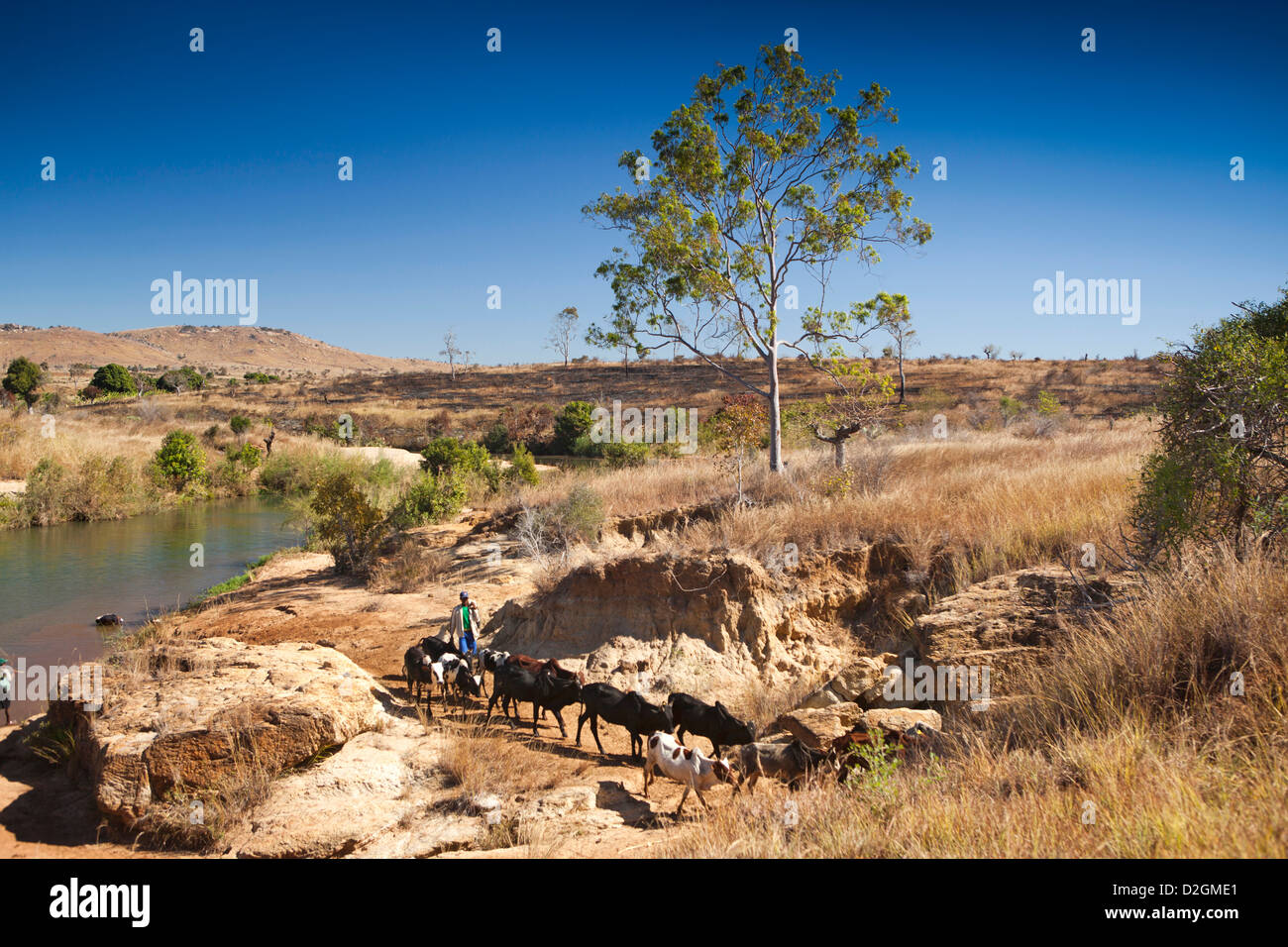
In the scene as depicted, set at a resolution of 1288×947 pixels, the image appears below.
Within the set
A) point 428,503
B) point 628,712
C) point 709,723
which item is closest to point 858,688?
point 709,723

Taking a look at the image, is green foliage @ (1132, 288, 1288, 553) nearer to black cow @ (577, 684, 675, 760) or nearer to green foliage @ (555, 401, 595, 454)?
black cow @ (577, 684, 675, 760)

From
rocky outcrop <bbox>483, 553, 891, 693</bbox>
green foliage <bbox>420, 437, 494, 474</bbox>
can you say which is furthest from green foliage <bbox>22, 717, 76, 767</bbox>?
green foliage <bbox>420, 437, 494, 474</bbox>

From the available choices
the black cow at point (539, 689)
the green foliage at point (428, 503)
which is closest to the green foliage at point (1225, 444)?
the black cow at point (539, 689)

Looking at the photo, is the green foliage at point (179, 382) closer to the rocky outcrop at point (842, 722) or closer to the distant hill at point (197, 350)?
the distant hill at point (197, 350)

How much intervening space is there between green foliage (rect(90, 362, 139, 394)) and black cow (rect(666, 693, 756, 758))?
6266 centimetres

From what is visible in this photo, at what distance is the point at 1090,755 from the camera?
3830 millimetres

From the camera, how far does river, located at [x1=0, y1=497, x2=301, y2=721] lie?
12.7 m

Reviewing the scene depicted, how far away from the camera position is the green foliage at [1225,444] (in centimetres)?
559

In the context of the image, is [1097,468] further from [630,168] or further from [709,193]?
[630,168]

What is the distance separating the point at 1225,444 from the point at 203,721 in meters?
8.82

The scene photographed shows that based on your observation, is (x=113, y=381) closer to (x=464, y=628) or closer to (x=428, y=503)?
(x=428, y=503)

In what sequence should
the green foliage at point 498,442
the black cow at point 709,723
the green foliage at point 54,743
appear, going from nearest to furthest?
the green foliage at point 54,743 < the black cow at point 709,723 < the green foliage at point 498,442

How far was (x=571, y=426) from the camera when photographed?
36531mm

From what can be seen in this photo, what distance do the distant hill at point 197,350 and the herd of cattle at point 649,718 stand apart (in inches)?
4134
